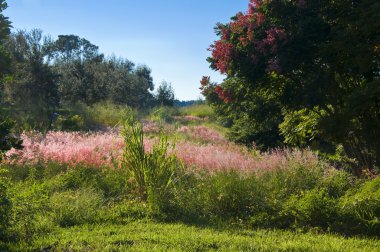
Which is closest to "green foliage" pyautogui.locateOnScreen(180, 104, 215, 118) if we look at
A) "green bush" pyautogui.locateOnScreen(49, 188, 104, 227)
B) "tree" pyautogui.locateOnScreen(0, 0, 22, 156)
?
"green bush" pyautogui.locateOnScreen(49, 188, 104, 227)

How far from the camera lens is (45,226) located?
5578mm

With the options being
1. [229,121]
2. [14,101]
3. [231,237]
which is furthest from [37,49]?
[231,237]

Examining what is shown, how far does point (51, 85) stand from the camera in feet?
71.1

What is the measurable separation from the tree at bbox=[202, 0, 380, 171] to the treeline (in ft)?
17.7

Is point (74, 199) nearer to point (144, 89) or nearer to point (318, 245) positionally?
point (318, 245)

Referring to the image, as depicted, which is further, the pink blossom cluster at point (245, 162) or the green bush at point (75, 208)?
the pink blossom cluster at point (245, 162)

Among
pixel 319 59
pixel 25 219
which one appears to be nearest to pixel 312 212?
pixel 25 219

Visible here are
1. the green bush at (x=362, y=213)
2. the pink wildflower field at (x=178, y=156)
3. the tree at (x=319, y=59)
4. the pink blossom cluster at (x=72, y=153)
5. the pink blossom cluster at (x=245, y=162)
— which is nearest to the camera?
the green bush at (x=362, y=213)

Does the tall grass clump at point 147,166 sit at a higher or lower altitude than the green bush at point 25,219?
higher

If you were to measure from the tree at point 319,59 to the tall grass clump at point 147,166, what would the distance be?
122 inches

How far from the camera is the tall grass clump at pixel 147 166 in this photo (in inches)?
267

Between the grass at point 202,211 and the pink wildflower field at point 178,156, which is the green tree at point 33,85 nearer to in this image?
the pink wildflower field at point 178,156

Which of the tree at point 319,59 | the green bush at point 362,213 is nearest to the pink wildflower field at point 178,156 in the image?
the tree at point 319,59

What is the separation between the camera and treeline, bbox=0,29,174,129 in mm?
20047
